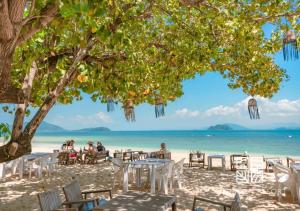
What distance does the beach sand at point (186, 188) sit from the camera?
286 inches

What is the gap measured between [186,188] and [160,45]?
4613mm

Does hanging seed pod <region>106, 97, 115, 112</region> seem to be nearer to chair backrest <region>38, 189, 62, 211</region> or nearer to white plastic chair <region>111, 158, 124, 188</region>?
white plastic chair <region>111, 158, 124, 188</region>

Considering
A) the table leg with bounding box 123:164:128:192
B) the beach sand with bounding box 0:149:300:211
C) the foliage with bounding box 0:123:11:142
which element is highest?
the foliage with bounding box 0:123:11:142

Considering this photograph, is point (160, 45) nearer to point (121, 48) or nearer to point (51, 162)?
point (121, 48)

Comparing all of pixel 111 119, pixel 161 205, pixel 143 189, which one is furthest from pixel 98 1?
pixel 111 119

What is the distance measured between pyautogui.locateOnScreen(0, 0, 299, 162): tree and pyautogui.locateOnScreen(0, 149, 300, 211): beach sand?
286 cm

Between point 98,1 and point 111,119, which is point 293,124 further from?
point 98,1

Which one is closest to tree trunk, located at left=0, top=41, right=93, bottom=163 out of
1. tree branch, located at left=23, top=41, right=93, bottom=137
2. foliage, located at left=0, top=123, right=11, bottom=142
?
tree branch, located at left=23, top=41, right=93, bottom=137

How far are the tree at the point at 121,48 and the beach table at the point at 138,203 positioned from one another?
162 centimetres

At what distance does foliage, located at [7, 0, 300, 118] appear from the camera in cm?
494

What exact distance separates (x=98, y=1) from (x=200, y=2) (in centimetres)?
294

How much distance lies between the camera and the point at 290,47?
484 centimetres

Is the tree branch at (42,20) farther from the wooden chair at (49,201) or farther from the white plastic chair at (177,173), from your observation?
the white plastic chair at (177,173)

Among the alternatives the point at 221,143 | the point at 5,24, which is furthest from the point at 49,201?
the point at 221,143
